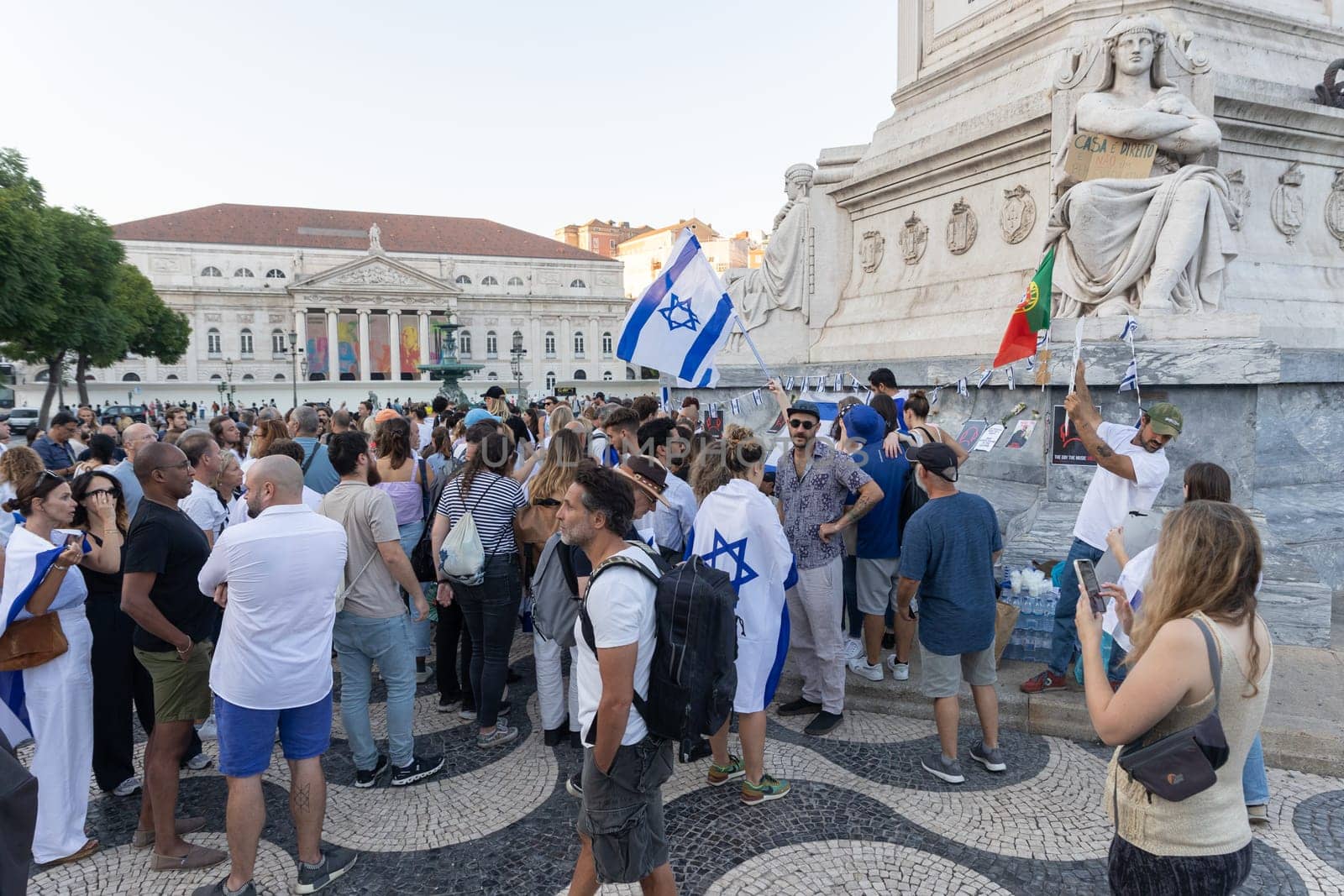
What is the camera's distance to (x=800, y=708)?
454 cm

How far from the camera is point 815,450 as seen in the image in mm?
4426

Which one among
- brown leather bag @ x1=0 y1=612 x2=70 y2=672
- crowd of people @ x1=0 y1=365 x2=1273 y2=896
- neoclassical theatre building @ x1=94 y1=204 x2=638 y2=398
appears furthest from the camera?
neoclassical theatre building @ x1=94 y1=204 x2=638 y2=398

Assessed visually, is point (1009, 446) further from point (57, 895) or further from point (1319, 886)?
point (57, 895)

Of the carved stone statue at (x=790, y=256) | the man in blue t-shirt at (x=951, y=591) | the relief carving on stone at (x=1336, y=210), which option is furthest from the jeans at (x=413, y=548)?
the relief carving on stone at (x=1336, y=210)

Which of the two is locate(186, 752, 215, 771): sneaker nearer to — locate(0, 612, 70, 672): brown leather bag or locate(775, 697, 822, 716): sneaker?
locate(0, 612, 70, 672): brown leather bag

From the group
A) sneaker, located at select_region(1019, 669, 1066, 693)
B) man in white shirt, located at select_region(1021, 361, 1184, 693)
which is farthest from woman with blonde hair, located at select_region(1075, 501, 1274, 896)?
sneaker, located at select_region(1019, 669, 1066, 693)

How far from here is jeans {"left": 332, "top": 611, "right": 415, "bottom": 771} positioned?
12.2 ft

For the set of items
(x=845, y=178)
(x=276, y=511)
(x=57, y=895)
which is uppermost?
(x=845, y=178)

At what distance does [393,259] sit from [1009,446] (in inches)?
2973

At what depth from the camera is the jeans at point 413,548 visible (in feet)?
17.0

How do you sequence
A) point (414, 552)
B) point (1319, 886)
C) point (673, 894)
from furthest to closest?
point (414, 552)
point (1319, 886)
point (673, 894)

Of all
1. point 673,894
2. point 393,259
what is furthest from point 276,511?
point 393,259

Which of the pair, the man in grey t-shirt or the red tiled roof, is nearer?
the man in grey t-shirt

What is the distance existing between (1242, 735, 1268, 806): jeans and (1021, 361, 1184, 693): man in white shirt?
42.8 inches
